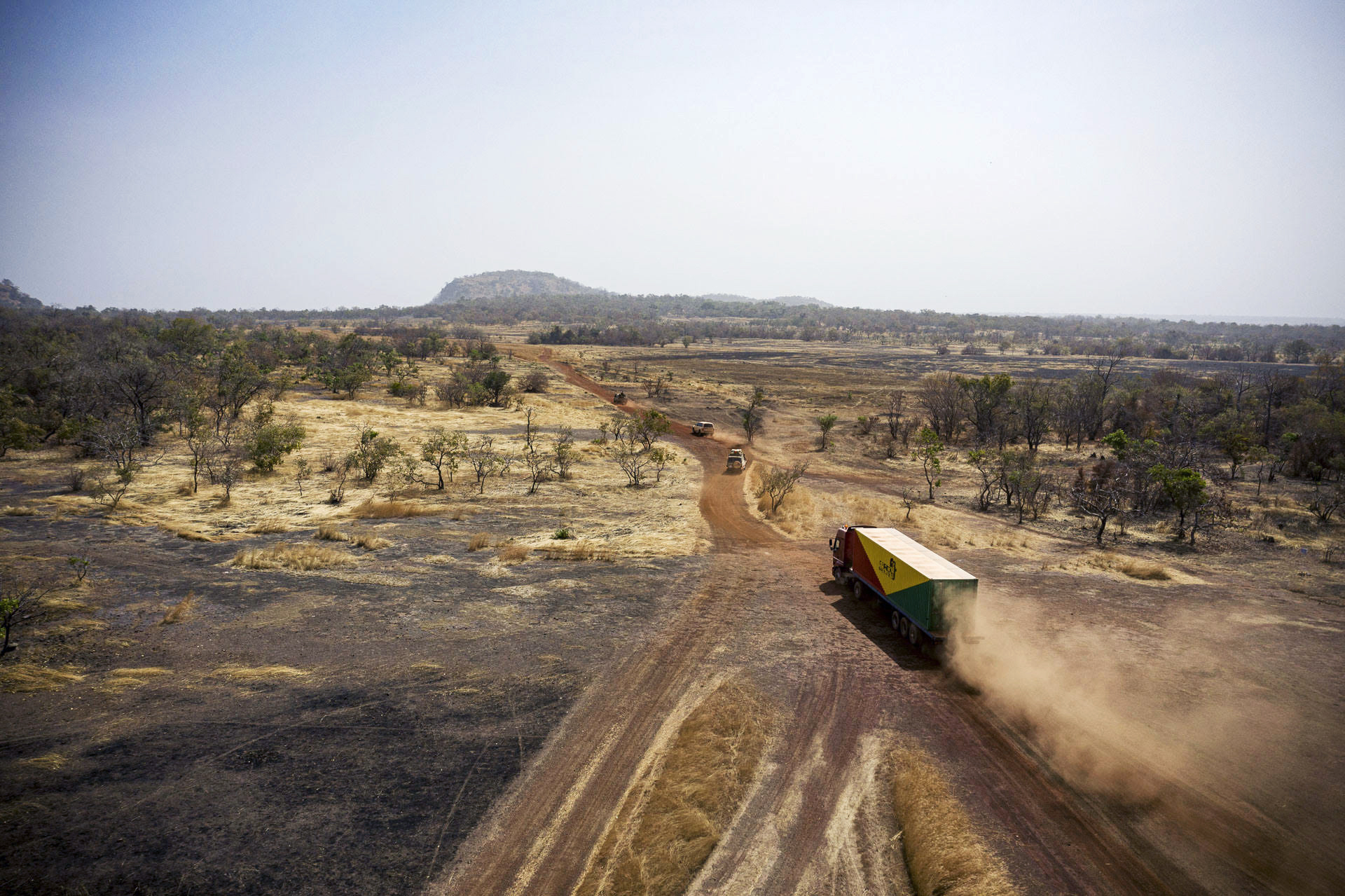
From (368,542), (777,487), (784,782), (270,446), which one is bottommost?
(784,782)

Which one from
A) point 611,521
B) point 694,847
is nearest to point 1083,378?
point 611,521

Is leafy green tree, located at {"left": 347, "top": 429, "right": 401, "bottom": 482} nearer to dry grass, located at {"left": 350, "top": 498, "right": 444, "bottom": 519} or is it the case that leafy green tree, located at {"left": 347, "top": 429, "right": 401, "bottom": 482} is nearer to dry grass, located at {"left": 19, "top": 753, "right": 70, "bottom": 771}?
dry grass, located at {"left": 350, "top": 498, "right": 444, "bottom": 519}

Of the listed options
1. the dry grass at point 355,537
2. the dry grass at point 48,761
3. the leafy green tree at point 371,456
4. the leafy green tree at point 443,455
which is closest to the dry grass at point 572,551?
the dry grass at point 355,537

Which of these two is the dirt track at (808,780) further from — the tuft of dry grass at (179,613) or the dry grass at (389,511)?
the dry grass at (389,511)

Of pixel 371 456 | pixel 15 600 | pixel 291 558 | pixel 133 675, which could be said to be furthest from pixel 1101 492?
pixel 15 600

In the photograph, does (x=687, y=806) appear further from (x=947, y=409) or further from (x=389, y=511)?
(x=947, y=409)

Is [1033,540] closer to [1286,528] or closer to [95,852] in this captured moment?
[1286,528]
